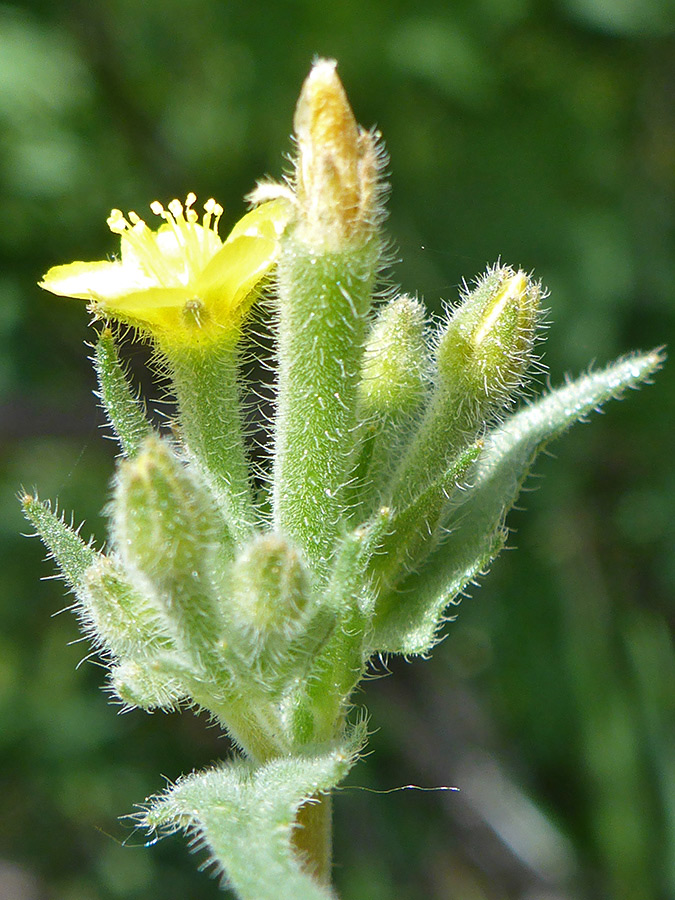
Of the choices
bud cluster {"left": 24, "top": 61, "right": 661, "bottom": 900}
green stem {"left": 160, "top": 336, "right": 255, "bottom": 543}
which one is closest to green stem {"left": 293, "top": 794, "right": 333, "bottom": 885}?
bud cluster {"left": 24, "top": 61, "right": 661, "bottom": 900}

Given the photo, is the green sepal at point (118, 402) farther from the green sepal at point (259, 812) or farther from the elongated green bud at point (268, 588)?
the green sepal at point (259, 812)

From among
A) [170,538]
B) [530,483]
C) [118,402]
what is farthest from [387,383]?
[530,483]

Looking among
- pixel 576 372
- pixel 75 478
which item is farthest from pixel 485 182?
pixel 75 478

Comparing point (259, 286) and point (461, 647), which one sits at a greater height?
point (259, 286)

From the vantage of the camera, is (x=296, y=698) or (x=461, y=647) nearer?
(x=296, y=698)

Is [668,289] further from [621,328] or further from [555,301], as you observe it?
[555,301]

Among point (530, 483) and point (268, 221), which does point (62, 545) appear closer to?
point (268, 221)

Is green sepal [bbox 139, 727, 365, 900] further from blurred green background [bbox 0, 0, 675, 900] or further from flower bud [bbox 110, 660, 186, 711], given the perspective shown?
blurred green background [bbox 0, 0, 675, 900]

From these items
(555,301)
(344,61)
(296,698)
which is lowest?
(296,698)
